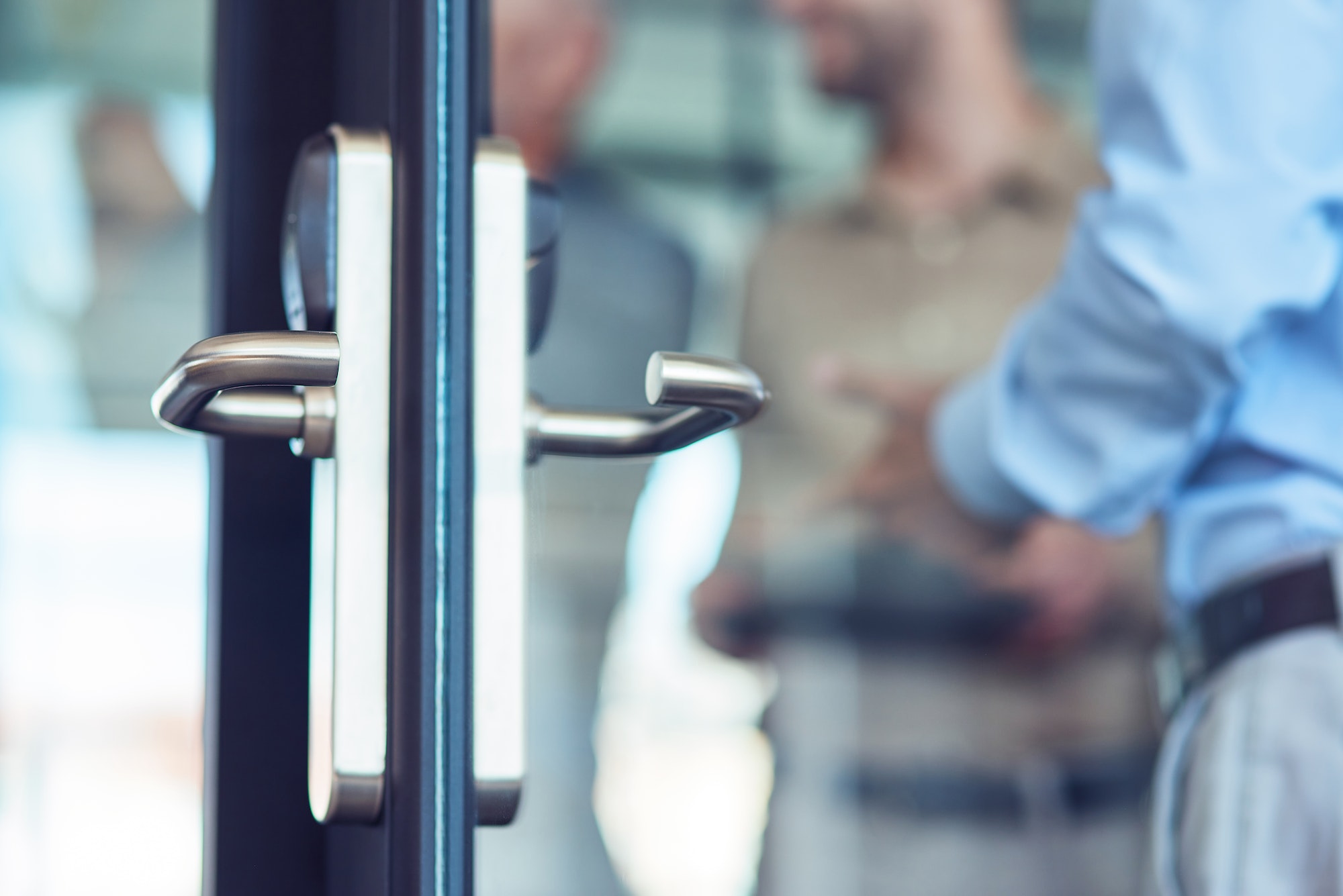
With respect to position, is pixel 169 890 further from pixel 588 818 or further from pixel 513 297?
pixel 513 297

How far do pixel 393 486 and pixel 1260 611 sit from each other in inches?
15.3

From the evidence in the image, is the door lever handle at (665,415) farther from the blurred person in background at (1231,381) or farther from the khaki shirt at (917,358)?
the khaki shirt at (917,358)

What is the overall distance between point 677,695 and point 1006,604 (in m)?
0.34

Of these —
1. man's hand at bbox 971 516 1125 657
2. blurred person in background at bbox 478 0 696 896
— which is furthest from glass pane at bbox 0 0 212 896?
man's hand at bbox 971 516 1125 657

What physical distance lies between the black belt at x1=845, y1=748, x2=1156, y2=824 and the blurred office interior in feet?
0.22

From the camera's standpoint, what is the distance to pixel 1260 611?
58 cm

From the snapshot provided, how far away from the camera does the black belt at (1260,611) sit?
56 cm

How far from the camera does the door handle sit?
1.04 ft

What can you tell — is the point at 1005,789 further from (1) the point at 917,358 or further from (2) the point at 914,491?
(1) the point at 917,358

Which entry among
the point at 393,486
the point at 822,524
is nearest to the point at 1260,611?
the point at 393,486

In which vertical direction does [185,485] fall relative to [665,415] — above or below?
below

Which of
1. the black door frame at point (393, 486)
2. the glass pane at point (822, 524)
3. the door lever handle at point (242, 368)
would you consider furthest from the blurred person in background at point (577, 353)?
the door lever handle at point (242, 368)

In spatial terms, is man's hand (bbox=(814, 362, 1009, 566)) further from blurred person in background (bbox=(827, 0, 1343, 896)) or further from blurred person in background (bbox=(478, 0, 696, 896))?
blurred person in background (bbox=(827, 0, 1343, 896))

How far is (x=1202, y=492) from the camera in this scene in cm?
63
